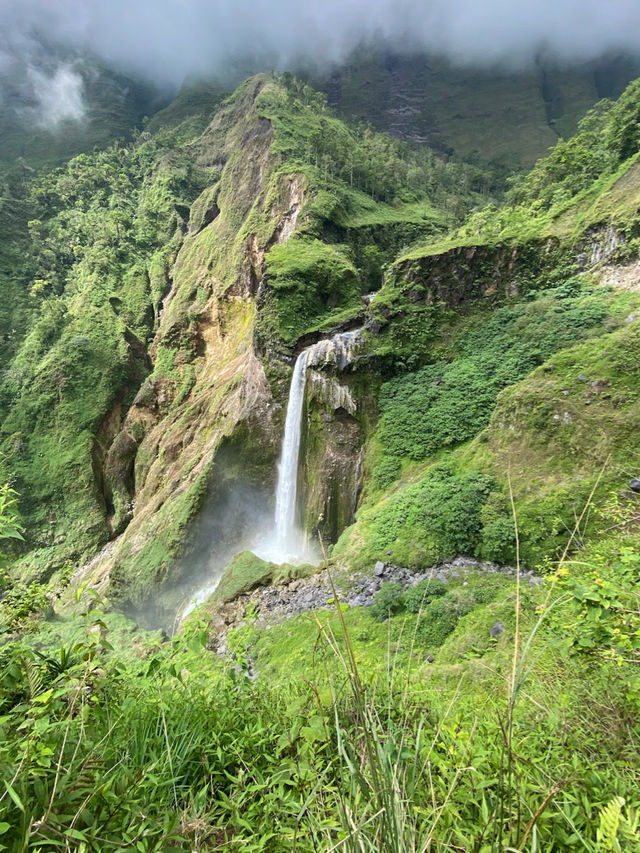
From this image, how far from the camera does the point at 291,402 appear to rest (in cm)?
1599

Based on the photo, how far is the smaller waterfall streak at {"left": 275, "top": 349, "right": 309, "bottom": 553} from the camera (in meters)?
15.5

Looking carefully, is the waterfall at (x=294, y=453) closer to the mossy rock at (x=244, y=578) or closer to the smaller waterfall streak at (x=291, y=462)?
the smaller waterfall streak at (x=291, y=462)

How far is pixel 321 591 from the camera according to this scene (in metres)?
10.6

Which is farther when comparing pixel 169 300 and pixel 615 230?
pixel 169 300

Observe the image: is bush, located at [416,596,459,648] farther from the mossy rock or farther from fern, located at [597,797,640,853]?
fern, located at [597,797,640,853]

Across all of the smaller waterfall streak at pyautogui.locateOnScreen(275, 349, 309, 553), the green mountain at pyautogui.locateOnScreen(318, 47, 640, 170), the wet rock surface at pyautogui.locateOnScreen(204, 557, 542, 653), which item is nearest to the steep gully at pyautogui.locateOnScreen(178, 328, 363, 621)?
the smaller waterfall streak at pyautogui.locateOnScreen(275, 349, 309, 553)

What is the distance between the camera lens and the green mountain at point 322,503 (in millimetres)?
1494

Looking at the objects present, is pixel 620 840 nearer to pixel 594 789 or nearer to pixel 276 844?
pixel 594 789

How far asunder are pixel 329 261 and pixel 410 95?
4165 inches

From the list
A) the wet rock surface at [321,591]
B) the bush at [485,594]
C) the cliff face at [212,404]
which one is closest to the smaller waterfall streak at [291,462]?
the cliff face at [212,404]

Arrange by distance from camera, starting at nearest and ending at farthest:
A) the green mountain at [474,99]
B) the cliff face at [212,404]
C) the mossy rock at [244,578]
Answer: the mossy rock at [244,578] < the cliff face at [212,404] < the green mountain at [474,99]

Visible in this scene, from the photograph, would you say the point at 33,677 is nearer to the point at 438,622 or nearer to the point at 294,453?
the point at 438,622

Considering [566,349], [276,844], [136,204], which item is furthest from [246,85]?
[276,844]

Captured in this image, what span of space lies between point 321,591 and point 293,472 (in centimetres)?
583
